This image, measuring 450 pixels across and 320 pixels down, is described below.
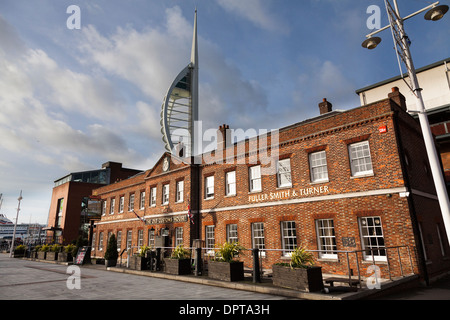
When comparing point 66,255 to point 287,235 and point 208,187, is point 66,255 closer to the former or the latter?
point 208,187

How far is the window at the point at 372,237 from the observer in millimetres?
12312

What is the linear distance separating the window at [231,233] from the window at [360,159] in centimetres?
821

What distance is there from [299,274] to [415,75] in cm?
713

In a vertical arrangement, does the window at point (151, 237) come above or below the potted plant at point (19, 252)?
above

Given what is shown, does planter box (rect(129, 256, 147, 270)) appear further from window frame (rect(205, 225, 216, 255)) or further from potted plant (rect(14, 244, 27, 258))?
potted plant (rect(14, 244, 27, 258))

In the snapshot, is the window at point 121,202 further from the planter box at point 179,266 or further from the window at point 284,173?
the window at point 284,173

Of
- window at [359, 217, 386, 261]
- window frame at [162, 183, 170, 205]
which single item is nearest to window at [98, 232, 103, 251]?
window frame at [162, 183, 170, 205]

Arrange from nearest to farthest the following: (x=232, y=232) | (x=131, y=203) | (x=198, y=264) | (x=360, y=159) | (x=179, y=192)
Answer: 1. (x=360, y=159)
2. (x=198, y=264)
3. (x=232, y=232)
4. (x=179, y=192)
5. (x=131, y=203)

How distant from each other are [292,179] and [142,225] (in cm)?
1611

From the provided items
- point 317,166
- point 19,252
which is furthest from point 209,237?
point 19,252

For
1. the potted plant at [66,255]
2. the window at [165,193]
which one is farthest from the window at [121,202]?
the window at [165,193]

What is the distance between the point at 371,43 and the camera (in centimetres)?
903
